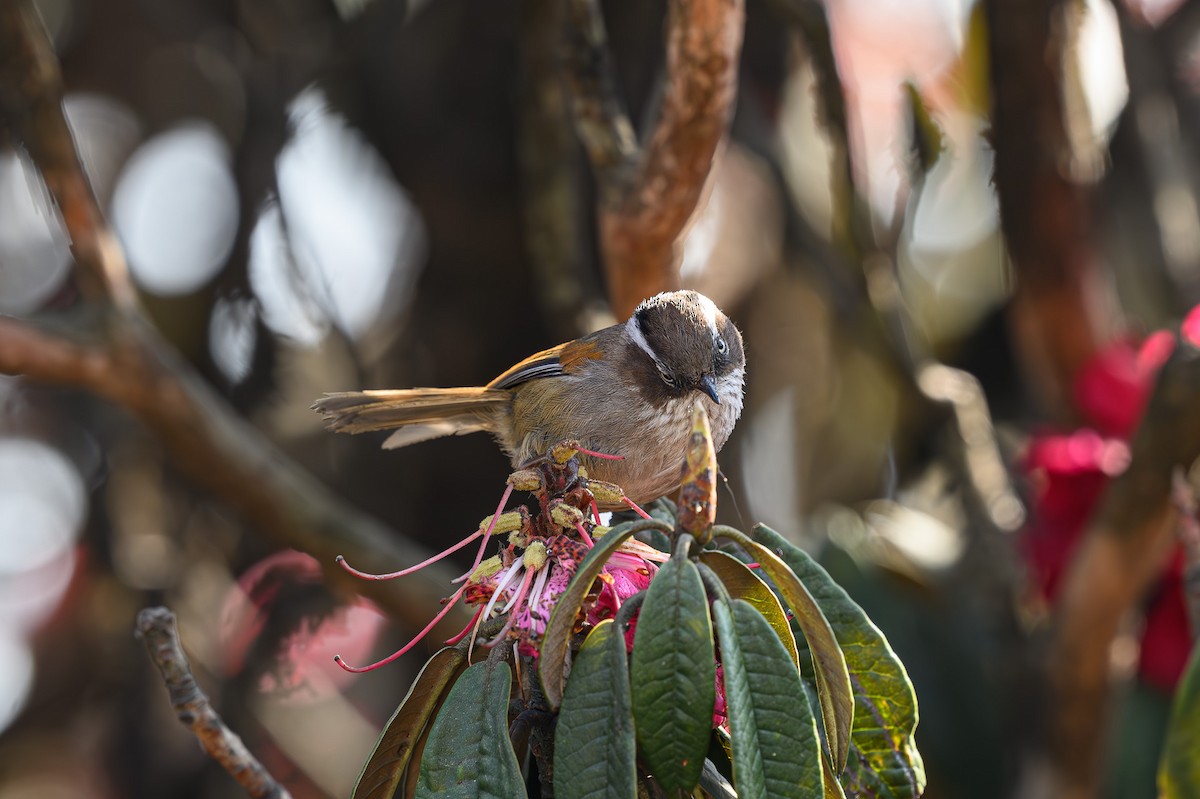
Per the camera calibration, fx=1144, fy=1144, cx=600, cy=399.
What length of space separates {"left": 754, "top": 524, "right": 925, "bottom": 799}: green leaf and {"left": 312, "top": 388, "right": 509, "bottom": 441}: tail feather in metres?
1.56

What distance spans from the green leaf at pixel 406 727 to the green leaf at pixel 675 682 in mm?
376

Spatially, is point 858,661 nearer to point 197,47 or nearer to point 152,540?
point 152,540

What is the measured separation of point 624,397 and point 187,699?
54.2 inches

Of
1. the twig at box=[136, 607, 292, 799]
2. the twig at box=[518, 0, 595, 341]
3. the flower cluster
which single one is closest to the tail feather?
the twig at box=[518, 0, 595, 341]

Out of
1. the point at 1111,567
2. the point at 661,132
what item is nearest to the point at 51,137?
the point at 661,132

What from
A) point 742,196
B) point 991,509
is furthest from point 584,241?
point 991,509

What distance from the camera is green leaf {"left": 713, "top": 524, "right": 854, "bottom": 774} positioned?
1348mm

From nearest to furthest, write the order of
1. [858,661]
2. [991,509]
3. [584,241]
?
1. [858,661]
2. [991,509]
3. [584,241]

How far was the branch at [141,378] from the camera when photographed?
Result: 280 centimetres

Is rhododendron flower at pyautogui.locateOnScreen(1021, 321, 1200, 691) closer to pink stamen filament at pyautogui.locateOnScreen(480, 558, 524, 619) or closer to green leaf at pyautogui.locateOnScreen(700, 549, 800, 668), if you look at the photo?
green leaf at pyautogui.locateOnScreen(700, 549, 800, 668)

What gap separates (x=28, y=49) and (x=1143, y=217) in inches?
165

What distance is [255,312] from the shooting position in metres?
3.97

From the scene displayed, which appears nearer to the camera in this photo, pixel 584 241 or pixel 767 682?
pixel 767 682

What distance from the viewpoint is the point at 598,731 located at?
1.29 m
